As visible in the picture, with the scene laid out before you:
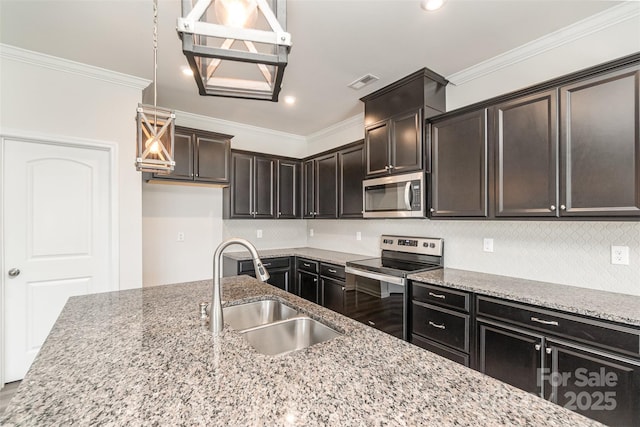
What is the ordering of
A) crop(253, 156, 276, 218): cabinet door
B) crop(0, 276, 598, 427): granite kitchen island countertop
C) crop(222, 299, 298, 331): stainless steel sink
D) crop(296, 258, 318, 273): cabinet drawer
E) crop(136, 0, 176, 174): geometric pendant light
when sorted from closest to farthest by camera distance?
crop(0, 276, 598, 427): granite kitchen island countertop
crop(136, 0, 176, 174): geometric pendant light
crop(222, 299, 298, 331): stainless steel sink
crop(296, 258, 318, 273): cabinet drawer
crop(253, 156, 276, 218): cabinet door

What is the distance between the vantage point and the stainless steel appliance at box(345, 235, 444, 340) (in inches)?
98.0

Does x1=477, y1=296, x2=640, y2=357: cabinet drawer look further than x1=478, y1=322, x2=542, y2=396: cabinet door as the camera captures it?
No

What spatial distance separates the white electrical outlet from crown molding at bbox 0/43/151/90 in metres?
4.03

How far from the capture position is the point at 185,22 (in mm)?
704

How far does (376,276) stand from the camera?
106 inches

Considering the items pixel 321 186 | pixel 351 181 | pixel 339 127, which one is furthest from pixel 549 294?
pixel 339 127

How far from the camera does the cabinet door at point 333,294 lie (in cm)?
324

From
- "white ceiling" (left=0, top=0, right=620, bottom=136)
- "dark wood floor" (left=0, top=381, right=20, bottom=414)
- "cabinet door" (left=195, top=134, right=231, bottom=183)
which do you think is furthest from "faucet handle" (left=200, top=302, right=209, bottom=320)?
"cabinet door" (left=195, top=134, right=231, bottom=183)


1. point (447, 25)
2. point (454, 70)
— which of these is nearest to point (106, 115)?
point (447, 25)

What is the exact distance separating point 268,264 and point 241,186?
1091mm

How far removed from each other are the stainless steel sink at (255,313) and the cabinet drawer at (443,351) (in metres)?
1.30

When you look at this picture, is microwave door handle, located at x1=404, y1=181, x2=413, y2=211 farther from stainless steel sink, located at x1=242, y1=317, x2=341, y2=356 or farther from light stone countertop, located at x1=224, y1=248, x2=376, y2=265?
stainless steel sink, located at x1=242, y1=317, x2=341, y2=356

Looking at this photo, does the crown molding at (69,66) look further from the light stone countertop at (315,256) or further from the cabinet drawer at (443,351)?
the cabinet drawer at (443,351)

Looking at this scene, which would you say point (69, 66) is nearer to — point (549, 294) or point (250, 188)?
point (250, 188)
